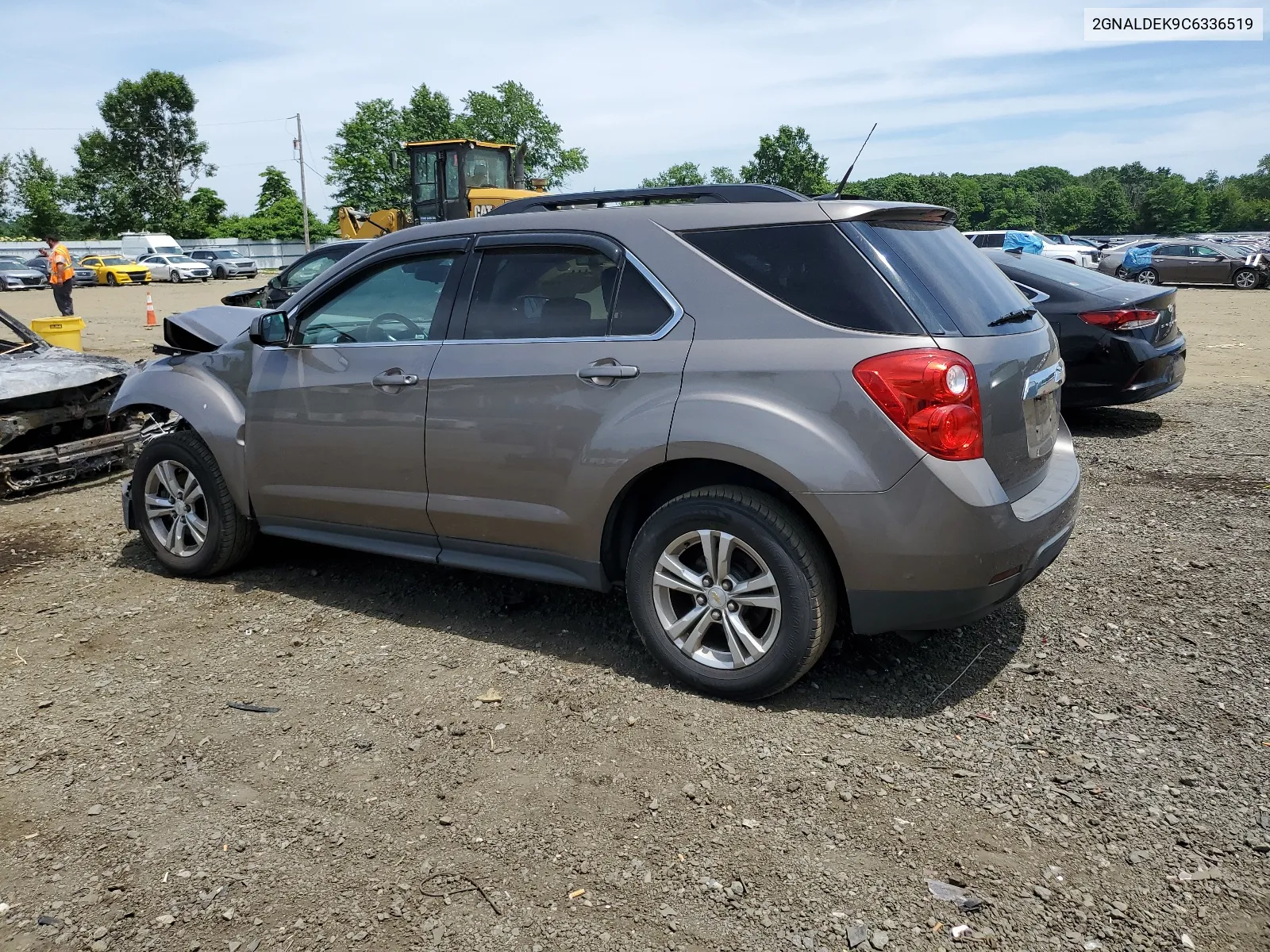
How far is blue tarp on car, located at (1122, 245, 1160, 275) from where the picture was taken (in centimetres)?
2973

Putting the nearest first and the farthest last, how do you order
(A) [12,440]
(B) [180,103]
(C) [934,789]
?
(C) [934,789] → (A) [12,440] → (B) [180,103]

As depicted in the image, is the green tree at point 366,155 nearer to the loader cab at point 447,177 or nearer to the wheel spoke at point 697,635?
the loader cab at point 447,177

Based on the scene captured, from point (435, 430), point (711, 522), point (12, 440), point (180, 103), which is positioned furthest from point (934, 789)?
point (180, 103)

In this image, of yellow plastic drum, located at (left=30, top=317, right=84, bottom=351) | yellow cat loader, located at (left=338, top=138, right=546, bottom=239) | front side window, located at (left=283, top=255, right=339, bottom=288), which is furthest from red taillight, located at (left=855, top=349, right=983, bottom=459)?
yellow cat loader, located at (left=338, top=138, right=546, bottom=239)

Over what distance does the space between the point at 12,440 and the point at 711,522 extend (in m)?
5.82

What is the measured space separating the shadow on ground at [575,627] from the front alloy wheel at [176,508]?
225 millimetres

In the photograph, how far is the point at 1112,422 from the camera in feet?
28.8

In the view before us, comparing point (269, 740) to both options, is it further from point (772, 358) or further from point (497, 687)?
point (772, 358)

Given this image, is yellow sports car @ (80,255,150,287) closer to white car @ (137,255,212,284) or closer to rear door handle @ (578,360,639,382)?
white car @ (137,255,212,284)

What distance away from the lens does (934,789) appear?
315cm

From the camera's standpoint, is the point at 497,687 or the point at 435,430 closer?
the point at 497,687

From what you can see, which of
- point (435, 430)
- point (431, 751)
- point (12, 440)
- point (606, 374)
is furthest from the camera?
point (12, 440)

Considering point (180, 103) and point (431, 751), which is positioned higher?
point (180, 103)

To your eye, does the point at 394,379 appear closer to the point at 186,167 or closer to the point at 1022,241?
the point at 1022,241
